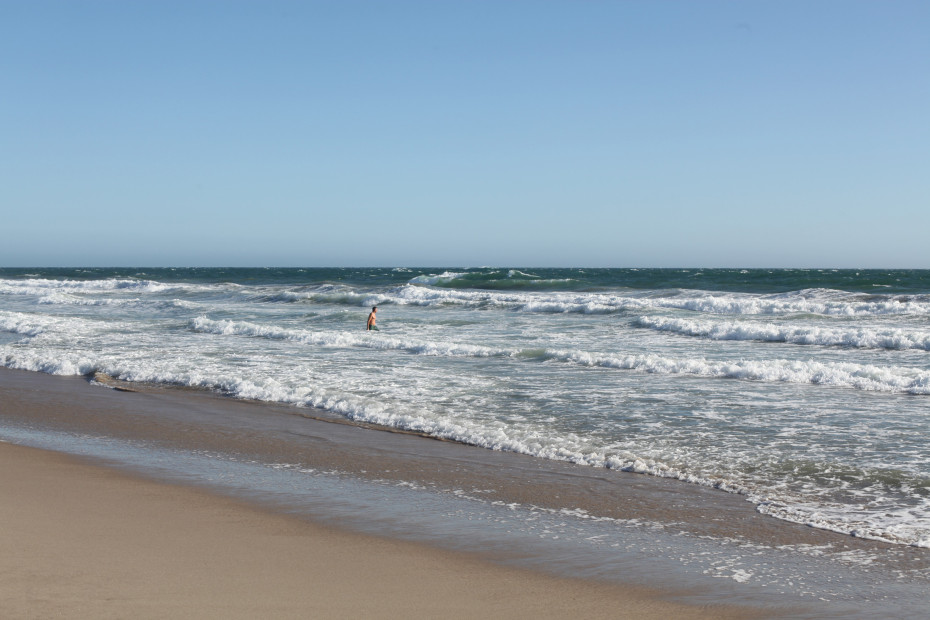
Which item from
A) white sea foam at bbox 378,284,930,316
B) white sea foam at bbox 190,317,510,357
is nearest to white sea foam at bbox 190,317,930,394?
white sea foam at bbox 190,317,510,357

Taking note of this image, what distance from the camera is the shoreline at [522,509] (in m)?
4.25

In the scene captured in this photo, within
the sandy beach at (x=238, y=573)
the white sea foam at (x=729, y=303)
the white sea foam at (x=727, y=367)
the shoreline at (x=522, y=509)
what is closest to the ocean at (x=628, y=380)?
the white sea foam at (x=727, y=367)

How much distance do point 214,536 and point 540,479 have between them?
2910 millimetres

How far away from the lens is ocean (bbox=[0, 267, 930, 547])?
6.73 meters

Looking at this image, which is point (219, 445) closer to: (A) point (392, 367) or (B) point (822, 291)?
(A) point (392, 367)

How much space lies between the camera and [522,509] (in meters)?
5.65

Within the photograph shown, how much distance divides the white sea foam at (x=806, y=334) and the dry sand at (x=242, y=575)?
50.9 ft

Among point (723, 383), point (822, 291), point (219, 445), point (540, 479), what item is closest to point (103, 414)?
point (219, 445)

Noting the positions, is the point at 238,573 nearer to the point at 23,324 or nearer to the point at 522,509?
the point at 522,509

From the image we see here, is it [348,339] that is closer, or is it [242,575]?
[242,575]

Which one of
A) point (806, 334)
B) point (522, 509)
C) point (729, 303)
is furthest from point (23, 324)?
point (729, 303)

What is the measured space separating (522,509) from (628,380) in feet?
22.7

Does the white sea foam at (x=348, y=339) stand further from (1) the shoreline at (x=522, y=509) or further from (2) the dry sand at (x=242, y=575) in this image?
(2) the dry sand at (x=242, y=575)

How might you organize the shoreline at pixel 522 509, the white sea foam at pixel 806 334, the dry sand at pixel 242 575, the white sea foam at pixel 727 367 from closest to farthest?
the dry sand at pixel 242 575 < the shoreline at pixel 522 509 < the white sea foam at pixel 727 367 < the white sea foam at pixel 806 334
